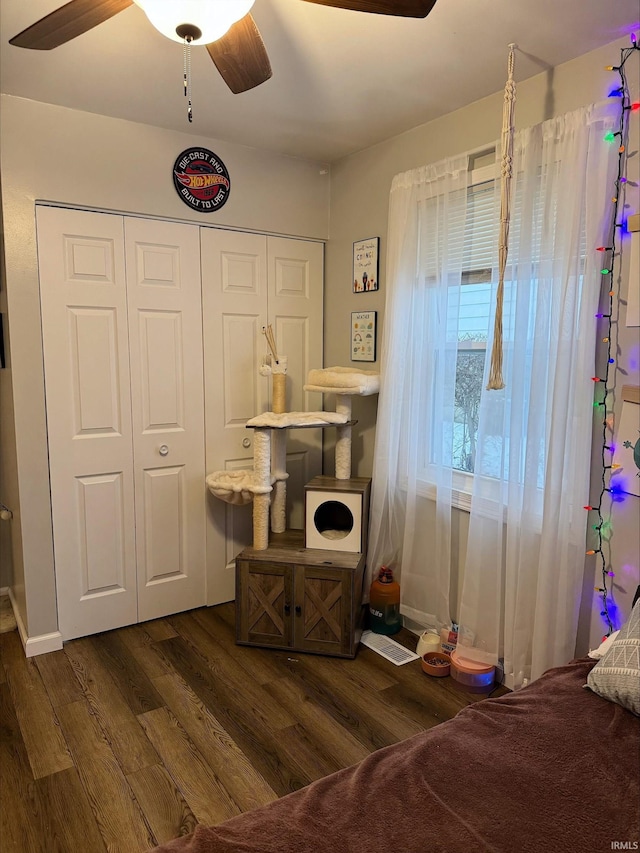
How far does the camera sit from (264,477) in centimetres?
299

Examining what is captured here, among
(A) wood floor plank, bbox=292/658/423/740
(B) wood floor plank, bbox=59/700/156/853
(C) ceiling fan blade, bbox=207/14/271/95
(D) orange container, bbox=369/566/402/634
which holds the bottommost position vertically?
(B) wood floor plank, bbox=59/700/156/853

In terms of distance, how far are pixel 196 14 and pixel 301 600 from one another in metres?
2.32

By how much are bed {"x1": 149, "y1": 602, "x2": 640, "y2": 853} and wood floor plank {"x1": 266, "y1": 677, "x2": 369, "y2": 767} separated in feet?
2.50

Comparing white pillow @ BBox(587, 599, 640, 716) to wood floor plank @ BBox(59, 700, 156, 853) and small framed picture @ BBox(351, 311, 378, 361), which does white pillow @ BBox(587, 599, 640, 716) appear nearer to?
wood floor plank @ BBox(59, 700, 156, 853)

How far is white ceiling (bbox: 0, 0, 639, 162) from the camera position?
1.89m

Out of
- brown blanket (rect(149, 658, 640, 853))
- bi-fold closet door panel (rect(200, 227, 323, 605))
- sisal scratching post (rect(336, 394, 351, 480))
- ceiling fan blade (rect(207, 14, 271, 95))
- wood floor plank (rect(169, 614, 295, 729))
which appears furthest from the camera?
bi-fold closet door panel (rect(200, 227, 323, 605))

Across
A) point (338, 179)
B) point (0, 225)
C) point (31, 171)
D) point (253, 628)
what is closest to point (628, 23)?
point (338, 179)

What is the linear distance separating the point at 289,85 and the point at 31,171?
1.21 meters

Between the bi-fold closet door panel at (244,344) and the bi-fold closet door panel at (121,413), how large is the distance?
0.09 m

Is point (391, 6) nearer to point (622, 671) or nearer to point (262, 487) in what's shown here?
point (622, 671)

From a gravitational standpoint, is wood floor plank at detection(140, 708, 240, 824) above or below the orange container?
below

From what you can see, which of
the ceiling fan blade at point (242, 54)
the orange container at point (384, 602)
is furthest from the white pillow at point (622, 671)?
the ceiling fan blade at point (242, 54)

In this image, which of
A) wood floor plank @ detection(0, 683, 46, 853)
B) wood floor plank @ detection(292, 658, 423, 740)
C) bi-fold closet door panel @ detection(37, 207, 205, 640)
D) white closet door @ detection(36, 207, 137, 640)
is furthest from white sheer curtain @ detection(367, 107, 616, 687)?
wood floor plank @ detection(0, 683, 46, 853)

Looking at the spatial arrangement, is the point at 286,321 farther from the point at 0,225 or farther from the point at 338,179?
the point at 0,225
